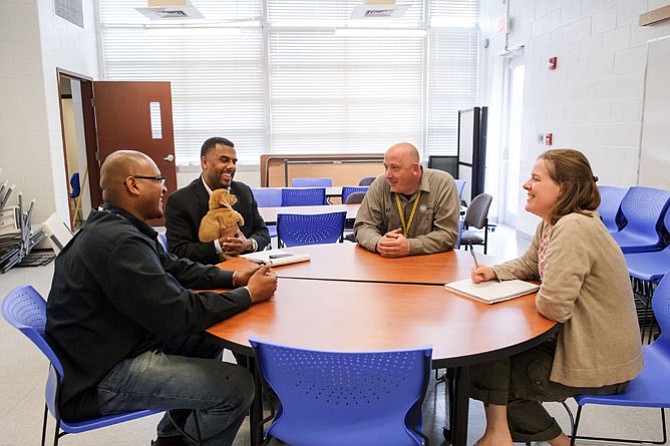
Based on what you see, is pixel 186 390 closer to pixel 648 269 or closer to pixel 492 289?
pixel 492 289

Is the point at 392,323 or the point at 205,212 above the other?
the point at 205,212

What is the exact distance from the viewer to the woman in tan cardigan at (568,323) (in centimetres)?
167

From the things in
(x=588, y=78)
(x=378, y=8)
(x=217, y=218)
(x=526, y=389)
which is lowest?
(x=526, y=389)

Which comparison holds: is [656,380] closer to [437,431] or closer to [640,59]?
[437,431]

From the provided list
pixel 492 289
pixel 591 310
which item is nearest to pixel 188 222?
pixel 492 289

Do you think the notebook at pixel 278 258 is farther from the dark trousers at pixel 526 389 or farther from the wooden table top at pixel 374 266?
the dark trousers at pixel 526 389

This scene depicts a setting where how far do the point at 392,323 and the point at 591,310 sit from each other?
25.5 inches

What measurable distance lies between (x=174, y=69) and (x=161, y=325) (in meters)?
7.09

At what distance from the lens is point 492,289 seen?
1.99 m

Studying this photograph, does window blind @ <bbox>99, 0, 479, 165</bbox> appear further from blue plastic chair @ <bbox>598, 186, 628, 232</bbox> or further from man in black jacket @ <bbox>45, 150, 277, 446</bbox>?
man in black jacket @ <bbox>45, 150, 277, 446</bbox>

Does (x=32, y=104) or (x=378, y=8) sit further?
(x=32, y=104)

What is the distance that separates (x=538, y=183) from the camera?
1.87m

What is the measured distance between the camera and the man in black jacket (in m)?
1.62

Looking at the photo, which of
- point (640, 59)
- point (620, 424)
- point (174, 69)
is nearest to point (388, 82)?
point (174, 69)
